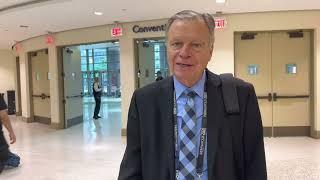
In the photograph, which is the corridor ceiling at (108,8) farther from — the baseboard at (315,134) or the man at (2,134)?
the baseboard at (315,134)

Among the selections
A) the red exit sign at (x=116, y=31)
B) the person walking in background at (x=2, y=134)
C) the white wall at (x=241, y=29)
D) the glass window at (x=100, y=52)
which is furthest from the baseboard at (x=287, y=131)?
the glass window at (x=100, y=52)

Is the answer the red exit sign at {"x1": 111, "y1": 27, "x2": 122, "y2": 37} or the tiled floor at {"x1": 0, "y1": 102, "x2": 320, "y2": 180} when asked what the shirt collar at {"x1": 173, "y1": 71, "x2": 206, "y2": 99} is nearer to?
the tiled floor at {"x1": 0, "y1": 102, "x2": 320, "y2": 180}

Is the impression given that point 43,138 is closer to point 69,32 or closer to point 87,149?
point 87,149

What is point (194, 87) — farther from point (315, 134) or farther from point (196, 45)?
point (315, 134)

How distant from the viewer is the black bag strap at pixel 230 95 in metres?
1.37

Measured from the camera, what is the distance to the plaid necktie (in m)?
1.36

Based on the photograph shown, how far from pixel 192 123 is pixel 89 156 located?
6.15 m

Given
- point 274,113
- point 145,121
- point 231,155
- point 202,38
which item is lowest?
point 274,113

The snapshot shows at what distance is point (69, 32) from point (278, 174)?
737 cm

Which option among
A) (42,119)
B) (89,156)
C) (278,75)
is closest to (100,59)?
(42,119)

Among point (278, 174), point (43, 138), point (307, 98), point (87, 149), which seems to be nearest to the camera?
point (278, 174)

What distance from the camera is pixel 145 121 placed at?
1.45 m

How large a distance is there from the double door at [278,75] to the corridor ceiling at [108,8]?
957mm

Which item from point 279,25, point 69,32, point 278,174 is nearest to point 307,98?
point 279,25
